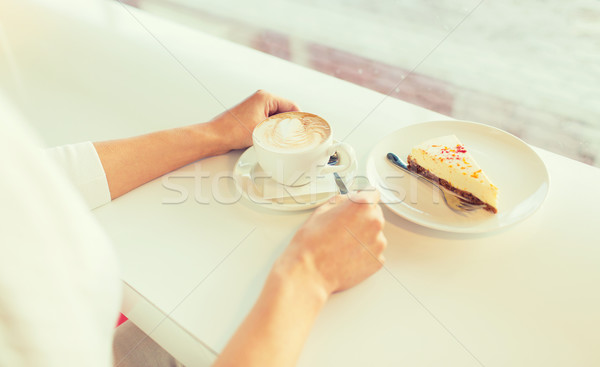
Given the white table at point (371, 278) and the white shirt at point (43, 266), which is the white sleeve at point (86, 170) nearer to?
the white table at point (371, 278)

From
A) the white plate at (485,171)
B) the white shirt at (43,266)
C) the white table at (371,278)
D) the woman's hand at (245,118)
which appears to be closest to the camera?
the white shirt at (43,266)

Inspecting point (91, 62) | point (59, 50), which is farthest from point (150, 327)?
point (59, 50)

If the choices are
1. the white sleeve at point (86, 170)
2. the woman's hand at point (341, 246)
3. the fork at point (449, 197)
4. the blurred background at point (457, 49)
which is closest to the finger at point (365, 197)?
the woman's hand at point (341, 246)

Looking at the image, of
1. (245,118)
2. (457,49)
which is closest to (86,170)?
(245,118)

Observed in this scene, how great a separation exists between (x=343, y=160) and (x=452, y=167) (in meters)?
0.16

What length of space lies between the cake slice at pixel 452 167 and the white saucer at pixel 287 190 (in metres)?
0.10

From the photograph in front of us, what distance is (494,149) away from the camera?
0.71 metres

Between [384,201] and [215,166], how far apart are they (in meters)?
0.29

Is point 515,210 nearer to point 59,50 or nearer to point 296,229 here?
point 296,229

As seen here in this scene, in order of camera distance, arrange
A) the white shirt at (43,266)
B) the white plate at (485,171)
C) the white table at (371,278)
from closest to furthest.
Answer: the white shirt at (43,266) < the white table at (371,278) < the white plate at (485,171)

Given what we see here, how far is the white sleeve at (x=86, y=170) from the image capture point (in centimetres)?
66

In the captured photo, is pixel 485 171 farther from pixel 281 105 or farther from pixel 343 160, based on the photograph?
pixel 281 105

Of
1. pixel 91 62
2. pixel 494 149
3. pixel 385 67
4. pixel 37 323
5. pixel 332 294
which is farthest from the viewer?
pixel 385 67

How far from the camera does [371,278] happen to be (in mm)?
561
